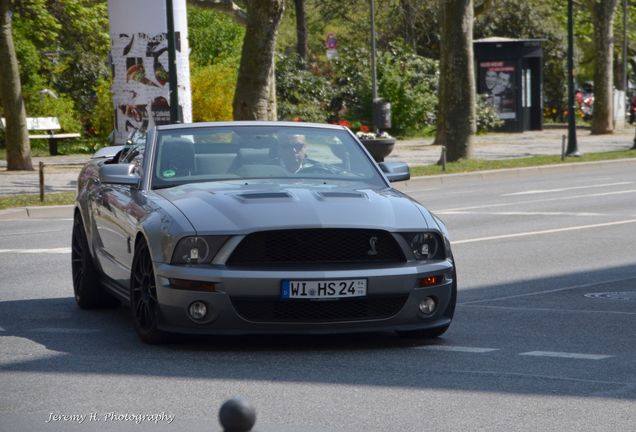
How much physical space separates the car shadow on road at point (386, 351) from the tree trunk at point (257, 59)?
17.6 meters

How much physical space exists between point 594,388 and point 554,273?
559 cm

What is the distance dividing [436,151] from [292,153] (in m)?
27.1

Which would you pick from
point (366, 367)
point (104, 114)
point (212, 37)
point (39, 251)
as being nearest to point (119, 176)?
point (366, 367)

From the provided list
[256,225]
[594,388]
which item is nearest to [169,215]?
[256,225]

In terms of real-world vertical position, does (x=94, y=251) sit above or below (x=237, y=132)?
below

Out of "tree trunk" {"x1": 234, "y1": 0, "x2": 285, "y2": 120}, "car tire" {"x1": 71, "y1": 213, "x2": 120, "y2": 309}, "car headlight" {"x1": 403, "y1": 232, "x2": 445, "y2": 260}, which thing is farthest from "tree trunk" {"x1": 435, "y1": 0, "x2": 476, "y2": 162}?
"car headlight" {"x1": 403, "y1": 232, "x2": 445, "y2": 260}

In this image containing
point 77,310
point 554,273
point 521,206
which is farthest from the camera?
point 521,206

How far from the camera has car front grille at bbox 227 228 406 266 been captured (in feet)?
26.4

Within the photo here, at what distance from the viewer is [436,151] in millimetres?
36375

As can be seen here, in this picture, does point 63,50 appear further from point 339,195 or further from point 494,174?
point 339,195

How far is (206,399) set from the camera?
670 cm

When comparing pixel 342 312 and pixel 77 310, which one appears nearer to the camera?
pixel 342 312

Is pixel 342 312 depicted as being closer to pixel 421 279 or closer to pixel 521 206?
pixel 421 279

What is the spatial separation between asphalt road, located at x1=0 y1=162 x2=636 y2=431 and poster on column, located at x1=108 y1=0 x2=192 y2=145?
1465cm
